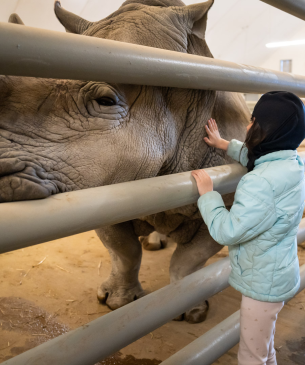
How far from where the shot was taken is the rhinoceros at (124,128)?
1.10m

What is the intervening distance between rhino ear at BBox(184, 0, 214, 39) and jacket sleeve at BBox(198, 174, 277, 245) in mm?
840

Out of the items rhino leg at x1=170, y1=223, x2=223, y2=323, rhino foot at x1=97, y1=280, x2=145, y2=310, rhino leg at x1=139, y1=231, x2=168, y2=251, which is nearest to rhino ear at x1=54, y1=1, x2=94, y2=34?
rhino leg at x1=170, y1=223, x2=223, y2=323

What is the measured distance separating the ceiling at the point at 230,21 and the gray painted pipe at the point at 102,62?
671 cm

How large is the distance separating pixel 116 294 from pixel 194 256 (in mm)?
610

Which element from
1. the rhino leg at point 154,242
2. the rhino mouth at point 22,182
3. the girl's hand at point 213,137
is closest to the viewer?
the rhino mouth at point 22,182

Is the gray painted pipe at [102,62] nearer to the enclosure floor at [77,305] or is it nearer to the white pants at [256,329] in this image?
the white pants at [256,329]

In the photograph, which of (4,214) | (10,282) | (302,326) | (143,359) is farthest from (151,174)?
(10,282)

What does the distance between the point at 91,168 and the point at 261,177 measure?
563 millimetres

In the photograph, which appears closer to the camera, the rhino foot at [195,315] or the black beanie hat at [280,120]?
the black beanie hat at [280,120]

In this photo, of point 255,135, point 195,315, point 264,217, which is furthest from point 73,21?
point 195,315

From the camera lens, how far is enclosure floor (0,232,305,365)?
1.93 meters

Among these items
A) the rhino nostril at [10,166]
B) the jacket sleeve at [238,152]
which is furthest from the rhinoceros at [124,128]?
the jacket sleeve at [238,152]

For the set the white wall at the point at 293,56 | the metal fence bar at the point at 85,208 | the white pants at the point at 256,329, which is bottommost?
the white wall at the point at 293,56

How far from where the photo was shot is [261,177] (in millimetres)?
1188
